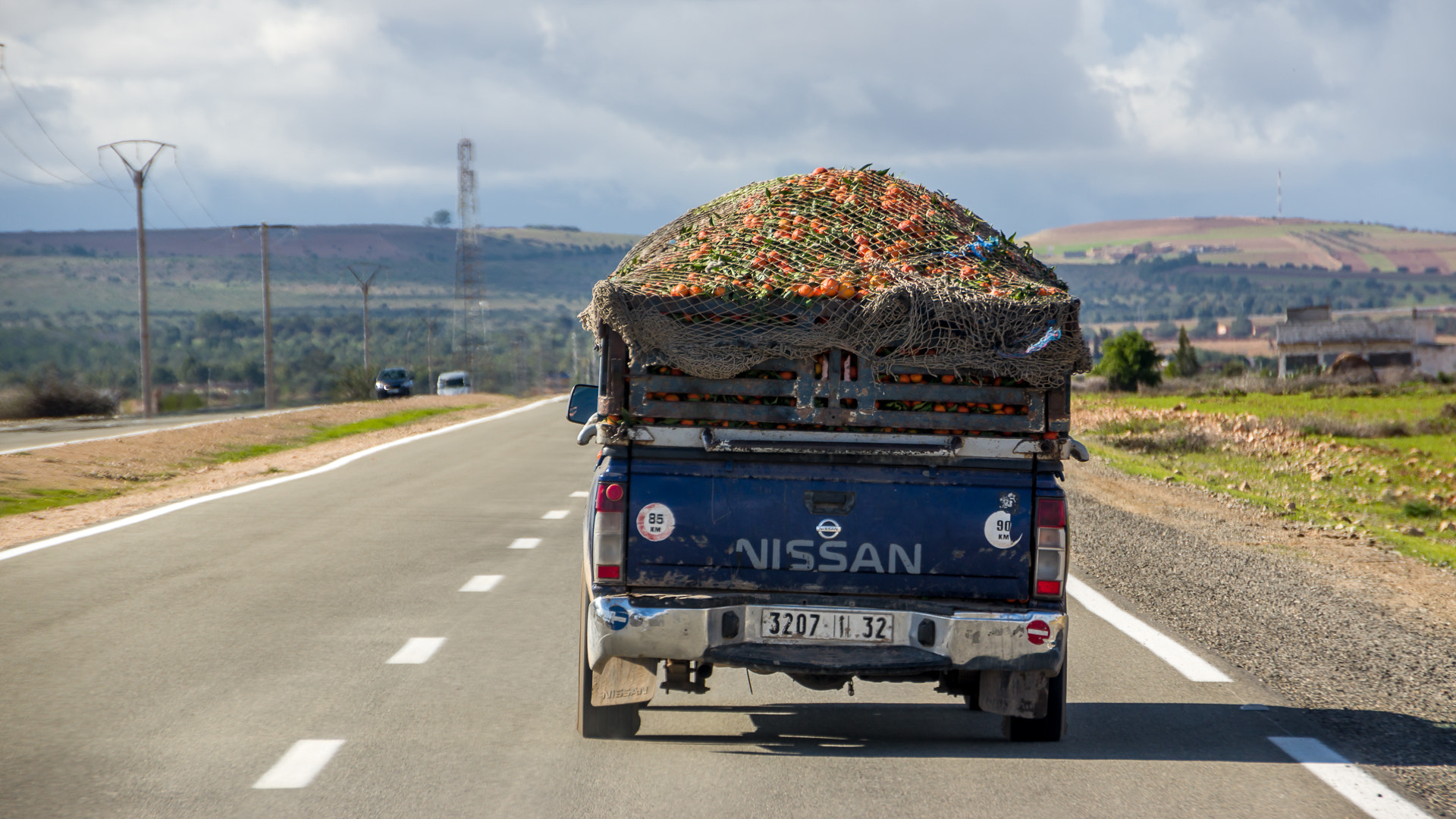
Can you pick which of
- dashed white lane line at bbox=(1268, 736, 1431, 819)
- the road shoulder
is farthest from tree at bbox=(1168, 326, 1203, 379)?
dashed white lane line at bbox=(1268, 736, 1431, 819)

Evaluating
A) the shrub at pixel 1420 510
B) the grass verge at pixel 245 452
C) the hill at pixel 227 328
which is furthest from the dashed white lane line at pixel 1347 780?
the hill at pixel 227 328

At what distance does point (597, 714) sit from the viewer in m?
5.91

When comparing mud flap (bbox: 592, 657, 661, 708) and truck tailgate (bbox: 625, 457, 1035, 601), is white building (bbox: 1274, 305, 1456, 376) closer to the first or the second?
truck tailgate (bbox: 625, 457, 1035, 601)

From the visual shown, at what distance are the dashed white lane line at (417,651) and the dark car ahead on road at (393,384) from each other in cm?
5582

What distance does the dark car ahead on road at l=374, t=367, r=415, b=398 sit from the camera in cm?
6369

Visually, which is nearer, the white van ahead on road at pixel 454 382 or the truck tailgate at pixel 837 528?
the truck tailgate at pixel 837 528

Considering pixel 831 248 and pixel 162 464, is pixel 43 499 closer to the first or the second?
pixel 162 464

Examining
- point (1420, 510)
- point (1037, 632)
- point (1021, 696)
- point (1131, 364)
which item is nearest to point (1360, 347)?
point (1131, 364)

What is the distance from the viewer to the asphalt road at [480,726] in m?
5.01

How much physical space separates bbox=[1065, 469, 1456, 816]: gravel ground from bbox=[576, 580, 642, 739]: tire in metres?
3.11

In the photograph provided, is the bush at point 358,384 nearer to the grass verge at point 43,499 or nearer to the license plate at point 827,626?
the grass verge at point 43,499

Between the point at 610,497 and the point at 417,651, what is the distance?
105 inches

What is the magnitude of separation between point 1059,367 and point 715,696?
2.52 metres

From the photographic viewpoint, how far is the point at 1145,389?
71.2m
